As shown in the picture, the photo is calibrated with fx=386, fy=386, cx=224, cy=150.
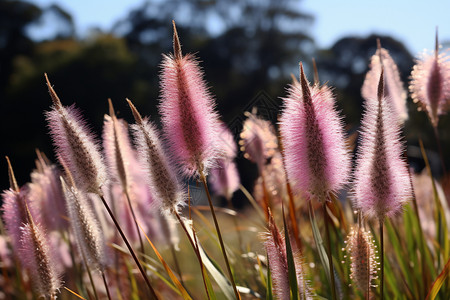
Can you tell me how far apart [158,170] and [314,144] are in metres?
0.49

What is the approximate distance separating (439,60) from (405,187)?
40.9 inches


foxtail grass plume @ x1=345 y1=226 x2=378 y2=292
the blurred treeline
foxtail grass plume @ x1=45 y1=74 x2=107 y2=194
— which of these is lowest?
foxtail grass plume @ x1=345 y1=226 x2=378 y2=292

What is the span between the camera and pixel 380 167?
106cm

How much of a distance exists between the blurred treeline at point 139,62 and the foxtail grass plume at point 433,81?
28.1 ft

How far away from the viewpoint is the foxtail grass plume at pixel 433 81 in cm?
183

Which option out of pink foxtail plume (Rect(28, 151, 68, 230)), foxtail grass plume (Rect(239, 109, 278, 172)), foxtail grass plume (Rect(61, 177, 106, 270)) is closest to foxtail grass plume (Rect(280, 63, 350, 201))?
foxtail grass plume (Rect(61, 177, 106, 270))

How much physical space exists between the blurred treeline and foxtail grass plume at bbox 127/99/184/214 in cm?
960

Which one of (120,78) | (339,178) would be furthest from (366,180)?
(120,78)

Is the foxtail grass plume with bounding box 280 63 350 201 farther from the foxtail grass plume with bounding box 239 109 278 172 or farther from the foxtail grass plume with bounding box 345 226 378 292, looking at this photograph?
the foxtail grass plume with bounding box 239 109 278 172

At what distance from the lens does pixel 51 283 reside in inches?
53.1

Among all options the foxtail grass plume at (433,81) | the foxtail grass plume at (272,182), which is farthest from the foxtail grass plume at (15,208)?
the foxtail grass plume at (433,81)

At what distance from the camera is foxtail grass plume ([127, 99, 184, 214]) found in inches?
48.2

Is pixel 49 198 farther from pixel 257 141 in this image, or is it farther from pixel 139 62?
pixel 139 62

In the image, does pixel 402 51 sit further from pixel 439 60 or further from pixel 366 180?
pixel 366 180
